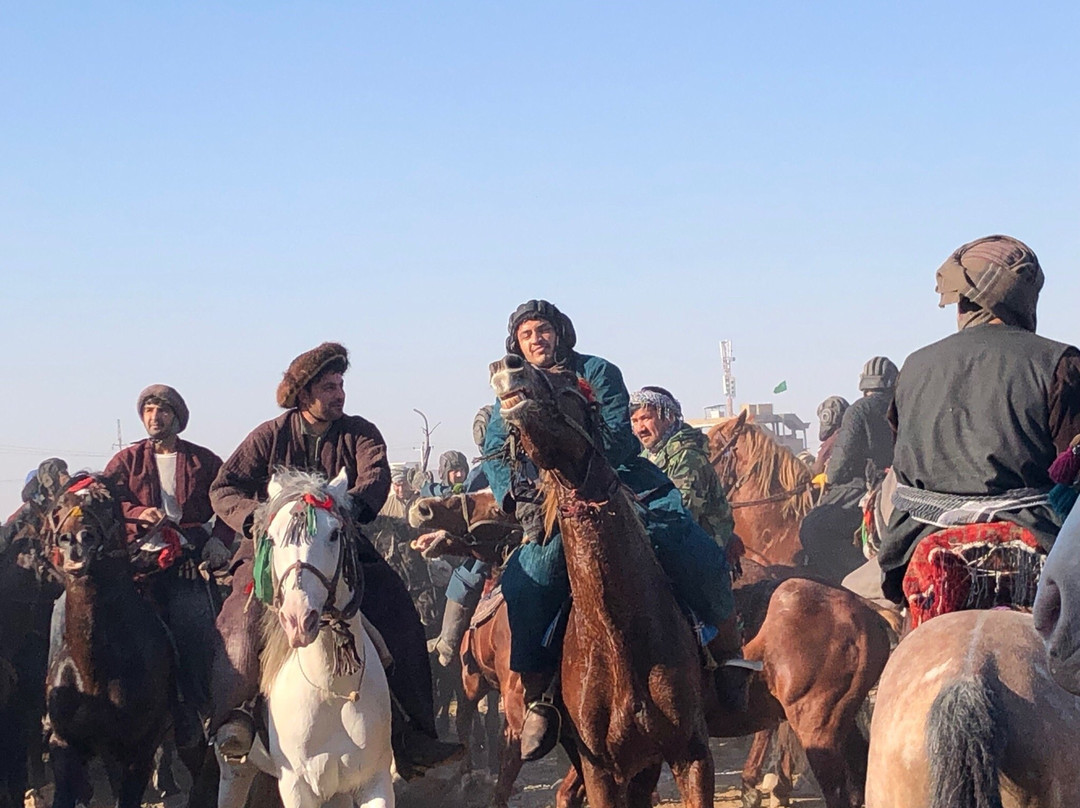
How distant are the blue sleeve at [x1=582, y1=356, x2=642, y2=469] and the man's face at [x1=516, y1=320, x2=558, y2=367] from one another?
199 mm

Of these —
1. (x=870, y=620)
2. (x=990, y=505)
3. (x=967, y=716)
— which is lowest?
(x=870, y=620)

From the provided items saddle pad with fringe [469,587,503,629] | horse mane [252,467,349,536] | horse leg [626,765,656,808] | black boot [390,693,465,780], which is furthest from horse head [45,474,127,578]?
horse leg [626,765,656,808]

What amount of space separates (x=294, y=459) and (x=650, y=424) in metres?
3.27

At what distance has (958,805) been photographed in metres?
4.22

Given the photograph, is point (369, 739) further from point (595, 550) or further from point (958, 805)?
point (958, 805)

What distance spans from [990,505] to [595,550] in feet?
5.97

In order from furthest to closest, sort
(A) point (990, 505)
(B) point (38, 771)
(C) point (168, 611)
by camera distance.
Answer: (B) point (38, 771) < (C) point (168, 611) < (A) point (990, 505)

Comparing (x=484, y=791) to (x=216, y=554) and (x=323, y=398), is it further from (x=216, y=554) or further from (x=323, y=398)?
(x=323, y=398)

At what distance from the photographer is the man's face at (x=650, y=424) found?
10.2m

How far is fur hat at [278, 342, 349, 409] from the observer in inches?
300

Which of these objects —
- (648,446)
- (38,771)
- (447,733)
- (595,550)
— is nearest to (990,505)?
(595,550)

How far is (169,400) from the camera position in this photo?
9.86 m

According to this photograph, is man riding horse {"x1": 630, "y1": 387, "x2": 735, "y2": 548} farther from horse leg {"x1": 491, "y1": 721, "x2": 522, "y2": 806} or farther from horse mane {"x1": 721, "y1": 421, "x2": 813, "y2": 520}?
horse mane {"x1": 721, "y1": 421, "x2": 813, "y2": 520}

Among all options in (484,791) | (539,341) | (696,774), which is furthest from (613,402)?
(484,791)
